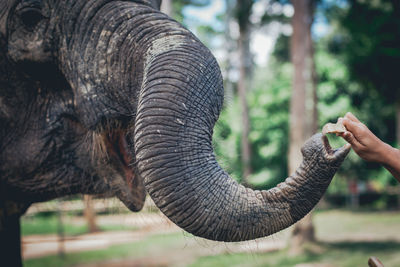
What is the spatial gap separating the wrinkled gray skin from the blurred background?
465 cm

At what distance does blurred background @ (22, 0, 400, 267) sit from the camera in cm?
1084

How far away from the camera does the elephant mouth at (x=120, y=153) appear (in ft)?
6.74

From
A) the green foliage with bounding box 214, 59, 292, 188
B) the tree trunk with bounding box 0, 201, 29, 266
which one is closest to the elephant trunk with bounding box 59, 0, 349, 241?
the tree trunk with bounding box 0, 201, 29, 266

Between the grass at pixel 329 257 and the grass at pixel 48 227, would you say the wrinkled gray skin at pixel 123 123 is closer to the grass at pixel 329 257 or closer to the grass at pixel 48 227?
the grass at pixel 329 257

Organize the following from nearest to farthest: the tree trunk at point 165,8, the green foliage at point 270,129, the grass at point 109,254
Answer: the tree trunk at point 165,8 → the grass at point 109,254 → the green foliage at point 270,129

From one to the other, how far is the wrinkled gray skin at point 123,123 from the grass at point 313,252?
238 inches

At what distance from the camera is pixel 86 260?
37.8ft

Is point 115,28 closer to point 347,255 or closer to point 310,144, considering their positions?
point 310,144

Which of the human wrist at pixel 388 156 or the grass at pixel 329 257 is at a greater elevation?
the human wrist at pixel 388 156

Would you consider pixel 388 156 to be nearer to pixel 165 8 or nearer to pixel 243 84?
pixel 165 8

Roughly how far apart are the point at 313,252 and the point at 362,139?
9758 millimetres

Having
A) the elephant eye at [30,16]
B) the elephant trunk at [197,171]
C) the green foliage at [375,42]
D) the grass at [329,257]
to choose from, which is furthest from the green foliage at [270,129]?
the elephant trunk at [197,171]

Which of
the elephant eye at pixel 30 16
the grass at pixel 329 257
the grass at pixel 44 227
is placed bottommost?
the grass at pixel 44 227

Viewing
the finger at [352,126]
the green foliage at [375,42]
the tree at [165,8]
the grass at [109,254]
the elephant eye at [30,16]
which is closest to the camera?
the finger at [352,126]
